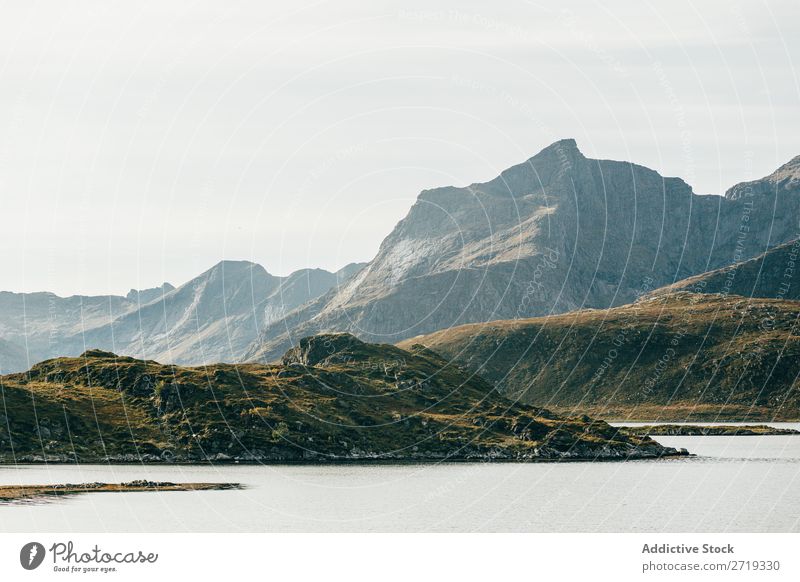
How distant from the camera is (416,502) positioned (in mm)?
152500

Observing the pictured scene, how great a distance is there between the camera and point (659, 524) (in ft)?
424

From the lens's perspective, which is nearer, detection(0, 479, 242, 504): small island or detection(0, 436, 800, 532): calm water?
detection(0, 436, 800, 532): calm water

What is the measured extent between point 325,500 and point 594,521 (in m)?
40.3

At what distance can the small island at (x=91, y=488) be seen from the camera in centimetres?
13725

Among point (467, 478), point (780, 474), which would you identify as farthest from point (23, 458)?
point (780, 474)
